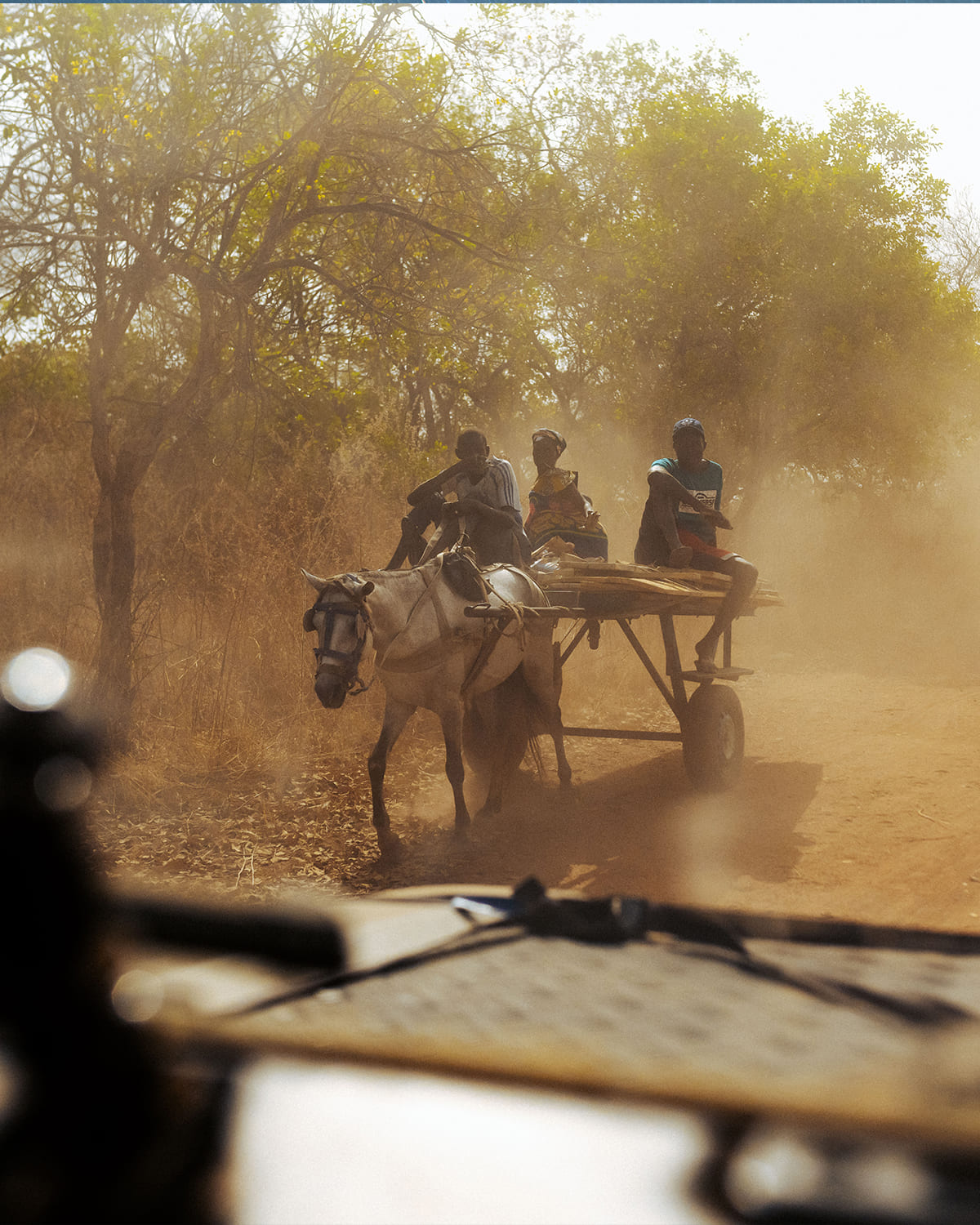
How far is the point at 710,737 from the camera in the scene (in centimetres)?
735

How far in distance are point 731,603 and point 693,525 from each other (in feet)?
2.51

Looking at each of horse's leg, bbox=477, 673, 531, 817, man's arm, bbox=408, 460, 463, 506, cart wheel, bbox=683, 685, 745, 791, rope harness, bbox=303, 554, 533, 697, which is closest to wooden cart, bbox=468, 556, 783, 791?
cart wheel, bbox=683, 685, 745, 791

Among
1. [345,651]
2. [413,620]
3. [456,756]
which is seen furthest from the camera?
[456,756]

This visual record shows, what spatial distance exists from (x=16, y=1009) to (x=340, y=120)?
7837mm

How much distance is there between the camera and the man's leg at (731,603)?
7.75 metres

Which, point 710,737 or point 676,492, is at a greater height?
point 676,492

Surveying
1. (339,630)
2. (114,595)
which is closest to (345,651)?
(339,630)

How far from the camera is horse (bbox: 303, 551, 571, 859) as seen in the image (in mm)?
5441

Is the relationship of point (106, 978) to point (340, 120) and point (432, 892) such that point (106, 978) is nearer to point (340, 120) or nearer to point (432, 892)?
point (432, 892)

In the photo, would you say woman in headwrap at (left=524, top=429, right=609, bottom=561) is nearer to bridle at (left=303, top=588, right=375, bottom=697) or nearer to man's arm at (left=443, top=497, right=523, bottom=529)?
man's arm at (left=443, top=497, right=523, bottom=529)

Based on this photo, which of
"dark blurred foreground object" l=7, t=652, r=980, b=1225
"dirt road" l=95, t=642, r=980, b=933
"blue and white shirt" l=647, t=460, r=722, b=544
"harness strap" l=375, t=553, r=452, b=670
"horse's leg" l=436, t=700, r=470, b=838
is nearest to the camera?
"dark blurred foreground object" l=7, t=652, r=980, b=1225

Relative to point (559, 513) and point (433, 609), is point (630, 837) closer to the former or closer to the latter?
point (433, 609)

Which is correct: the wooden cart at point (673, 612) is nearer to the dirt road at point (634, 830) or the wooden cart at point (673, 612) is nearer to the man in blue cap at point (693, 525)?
the man in blue cap at point (693, 525)

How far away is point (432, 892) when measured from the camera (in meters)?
1.22
